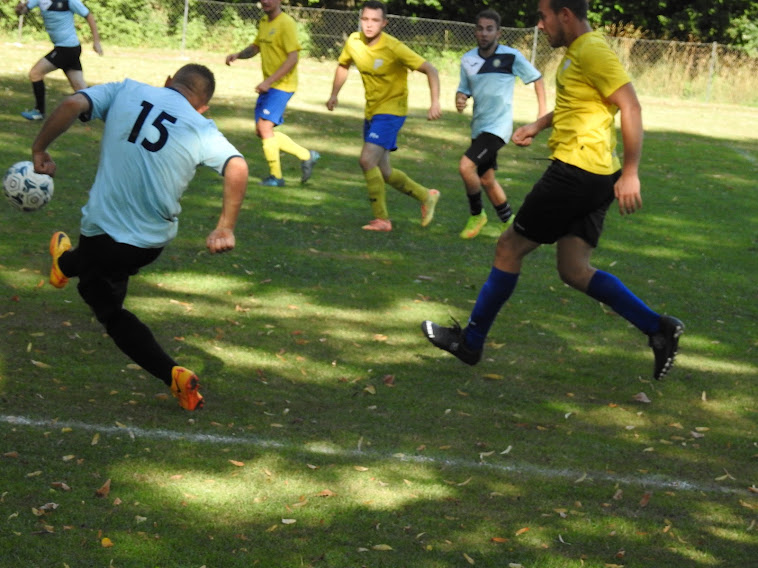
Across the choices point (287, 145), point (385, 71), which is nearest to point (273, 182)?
point (287, 145)

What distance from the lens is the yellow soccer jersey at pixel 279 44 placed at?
1158 cm

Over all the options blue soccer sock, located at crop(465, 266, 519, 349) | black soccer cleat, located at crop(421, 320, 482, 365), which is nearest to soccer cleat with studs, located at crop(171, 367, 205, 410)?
black soccer cleat, located at crop(421, 320, 482, 365)

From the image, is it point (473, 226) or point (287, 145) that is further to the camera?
point (287, 145)

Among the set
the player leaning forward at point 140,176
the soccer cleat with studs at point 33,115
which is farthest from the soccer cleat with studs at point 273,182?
the player leaning forward at point 140,176

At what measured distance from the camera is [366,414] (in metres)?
5.70

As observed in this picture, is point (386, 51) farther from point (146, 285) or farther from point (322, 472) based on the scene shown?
point (322, 472)

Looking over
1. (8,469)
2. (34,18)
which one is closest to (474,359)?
(8,469)

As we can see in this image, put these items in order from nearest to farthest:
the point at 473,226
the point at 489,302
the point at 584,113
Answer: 1. the point at 584,113
2. the point at 489,302
3. the point at 473,226

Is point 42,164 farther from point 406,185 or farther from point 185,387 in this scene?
point 406,185

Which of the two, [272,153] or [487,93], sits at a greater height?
[487,93]

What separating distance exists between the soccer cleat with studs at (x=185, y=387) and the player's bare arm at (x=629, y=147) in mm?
2325

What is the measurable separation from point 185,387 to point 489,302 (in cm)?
184

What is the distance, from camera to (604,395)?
6309 mm

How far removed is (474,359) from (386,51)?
4.43 metres
